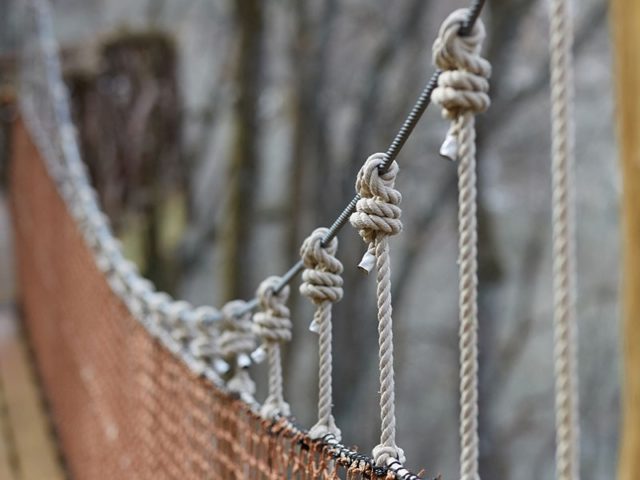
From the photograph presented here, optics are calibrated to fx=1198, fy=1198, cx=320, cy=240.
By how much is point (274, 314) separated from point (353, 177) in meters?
6.24

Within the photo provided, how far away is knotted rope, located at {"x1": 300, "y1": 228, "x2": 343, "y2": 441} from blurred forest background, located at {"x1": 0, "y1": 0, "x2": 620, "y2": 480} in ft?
14.9

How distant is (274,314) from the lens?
121 centimetres

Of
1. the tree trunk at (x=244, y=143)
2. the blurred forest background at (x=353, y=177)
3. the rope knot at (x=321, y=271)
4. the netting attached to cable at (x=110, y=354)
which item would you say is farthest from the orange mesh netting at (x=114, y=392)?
the tree trunk at (x=244, y=143)

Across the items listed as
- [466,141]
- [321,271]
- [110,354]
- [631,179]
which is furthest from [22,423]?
[466,141]

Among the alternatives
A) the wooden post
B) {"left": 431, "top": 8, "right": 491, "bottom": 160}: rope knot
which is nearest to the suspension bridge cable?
{"left": 431, "top": 8, "right": 491, "bottom": 160}: rope knot

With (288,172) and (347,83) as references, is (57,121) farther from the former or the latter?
(288,172)

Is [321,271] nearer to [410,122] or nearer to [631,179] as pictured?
[410,122]

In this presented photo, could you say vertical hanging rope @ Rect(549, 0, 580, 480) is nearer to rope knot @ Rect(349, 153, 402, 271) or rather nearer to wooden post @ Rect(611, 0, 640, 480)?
rope knot @ Rect(349, 153, 402, 271)

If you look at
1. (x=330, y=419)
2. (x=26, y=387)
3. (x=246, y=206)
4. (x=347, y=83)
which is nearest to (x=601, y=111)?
(x=347, y=83)

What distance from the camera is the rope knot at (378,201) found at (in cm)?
89

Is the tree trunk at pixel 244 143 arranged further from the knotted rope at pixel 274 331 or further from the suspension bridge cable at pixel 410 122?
the suspension bridge cable at pixel 410 122

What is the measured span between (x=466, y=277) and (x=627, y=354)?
1241mm

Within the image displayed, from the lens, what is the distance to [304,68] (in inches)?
299

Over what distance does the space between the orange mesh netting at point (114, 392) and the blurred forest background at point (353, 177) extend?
1.72 m
